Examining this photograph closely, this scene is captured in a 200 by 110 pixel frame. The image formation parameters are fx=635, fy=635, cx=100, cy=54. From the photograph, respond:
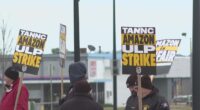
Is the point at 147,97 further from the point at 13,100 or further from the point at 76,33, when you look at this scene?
the point at 76,33

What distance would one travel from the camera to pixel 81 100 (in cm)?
617

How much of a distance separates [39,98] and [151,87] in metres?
45.2

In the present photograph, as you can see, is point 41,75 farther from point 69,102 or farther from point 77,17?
point 69,102

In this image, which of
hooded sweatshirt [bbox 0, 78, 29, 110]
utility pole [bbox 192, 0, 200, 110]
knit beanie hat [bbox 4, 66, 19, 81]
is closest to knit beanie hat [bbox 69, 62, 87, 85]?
hooded sweatshirt [bbox 0, 78, 29, 110]

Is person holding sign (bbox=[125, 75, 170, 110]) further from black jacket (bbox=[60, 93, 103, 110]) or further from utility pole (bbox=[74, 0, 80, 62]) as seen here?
utility pole (bbox=[74, 0, 80, 62])

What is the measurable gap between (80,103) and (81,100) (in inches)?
1.4

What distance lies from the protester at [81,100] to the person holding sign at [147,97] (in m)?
1.77

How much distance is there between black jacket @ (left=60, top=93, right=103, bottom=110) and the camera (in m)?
6.14

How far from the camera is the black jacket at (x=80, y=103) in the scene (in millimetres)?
6141

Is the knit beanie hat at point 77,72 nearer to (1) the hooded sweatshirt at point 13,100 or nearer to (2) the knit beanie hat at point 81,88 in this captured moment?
(2) the knit beanie hat at point 81,88

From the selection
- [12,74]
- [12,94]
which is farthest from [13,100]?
[12,74]

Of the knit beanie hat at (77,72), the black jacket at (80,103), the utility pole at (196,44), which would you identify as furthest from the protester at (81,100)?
the utility pole at (196,44)

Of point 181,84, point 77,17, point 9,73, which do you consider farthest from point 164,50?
point 181,84

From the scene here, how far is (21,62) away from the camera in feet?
36.8
